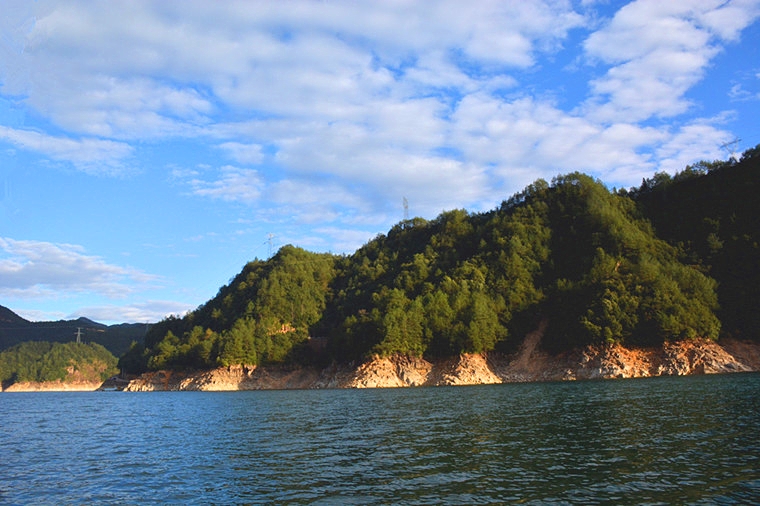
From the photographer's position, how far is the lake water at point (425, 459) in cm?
1736

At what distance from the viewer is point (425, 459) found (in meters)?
23.1

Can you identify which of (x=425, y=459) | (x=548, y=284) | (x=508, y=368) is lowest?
(x=508, y=368)

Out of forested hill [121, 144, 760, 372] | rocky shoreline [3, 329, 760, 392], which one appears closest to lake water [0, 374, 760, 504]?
rocky shoreline [3, 329, 760, 392]

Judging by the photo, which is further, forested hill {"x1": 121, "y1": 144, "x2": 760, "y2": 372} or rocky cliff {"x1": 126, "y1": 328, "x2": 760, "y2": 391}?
forested hill {"x1": 121, "y1": 144, "x2": 760, "y2": 372}

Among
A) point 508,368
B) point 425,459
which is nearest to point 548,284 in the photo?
point 508,368

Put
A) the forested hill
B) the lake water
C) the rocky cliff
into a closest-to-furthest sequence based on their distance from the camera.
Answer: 1. the lake water
2. the rocky cliff
3. the forested hill

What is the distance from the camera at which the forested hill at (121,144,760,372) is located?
95.1m

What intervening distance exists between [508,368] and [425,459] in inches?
3353

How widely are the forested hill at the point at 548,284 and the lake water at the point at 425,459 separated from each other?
197 ft

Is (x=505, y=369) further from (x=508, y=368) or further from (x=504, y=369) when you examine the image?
(x=508, y=368)

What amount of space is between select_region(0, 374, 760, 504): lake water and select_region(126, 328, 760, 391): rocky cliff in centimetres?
4811

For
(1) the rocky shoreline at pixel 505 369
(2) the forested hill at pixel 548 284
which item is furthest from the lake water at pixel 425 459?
(2) the forested hill at pixel 548 284

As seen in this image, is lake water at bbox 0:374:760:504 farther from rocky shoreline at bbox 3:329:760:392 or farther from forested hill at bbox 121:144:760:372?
forested hill at bbox 121:144:760:372

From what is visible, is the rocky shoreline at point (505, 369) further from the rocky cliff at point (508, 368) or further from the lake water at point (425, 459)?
the lake water at point (425, 459)
